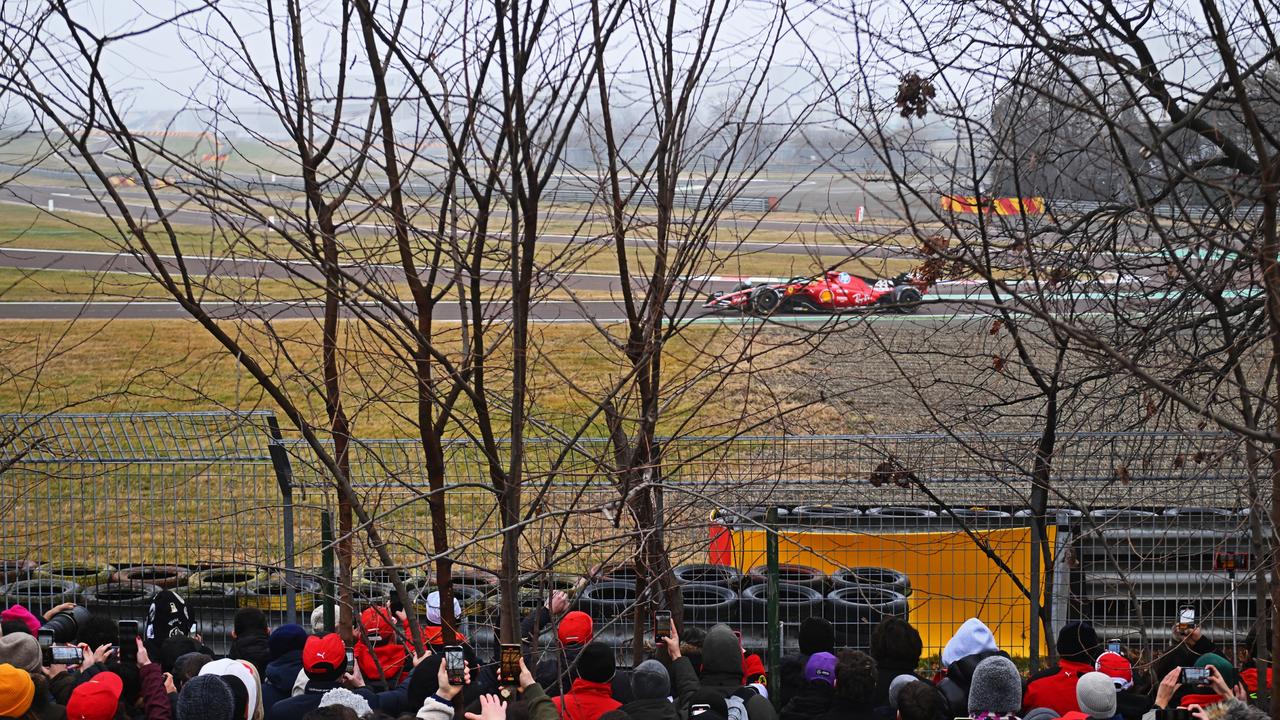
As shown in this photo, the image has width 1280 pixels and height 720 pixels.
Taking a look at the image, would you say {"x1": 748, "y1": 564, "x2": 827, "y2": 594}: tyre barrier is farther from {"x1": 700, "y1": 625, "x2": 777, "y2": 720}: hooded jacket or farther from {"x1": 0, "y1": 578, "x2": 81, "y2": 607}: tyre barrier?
{"x1": 0, "y1": 578, "x2": 81, "y2": 607}: tyre barrier

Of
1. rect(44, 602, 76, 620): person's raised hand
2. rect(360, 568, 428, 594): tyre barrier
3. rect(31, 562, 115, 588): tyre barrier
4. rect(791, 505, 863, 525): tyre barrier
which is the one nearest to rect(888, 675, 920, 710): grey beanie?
rect(791, 505, 863, 525): tyre barrier

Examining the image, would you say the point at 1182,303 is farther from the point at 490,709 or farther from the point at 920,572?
the point at 490,709

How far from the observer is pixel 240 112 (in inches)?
214

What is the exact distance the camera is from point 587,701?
4879 mm

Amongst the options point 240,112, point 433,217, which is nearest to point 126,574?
point 240,112

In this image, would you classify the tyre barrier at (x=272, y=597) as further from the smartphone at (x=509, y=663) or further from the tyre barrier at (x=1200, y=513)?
the tyre barrier at (x=1200, y=513)

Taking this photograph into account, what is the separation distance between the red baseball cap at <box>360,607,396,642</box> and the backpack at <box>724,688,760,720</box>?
1.96 m

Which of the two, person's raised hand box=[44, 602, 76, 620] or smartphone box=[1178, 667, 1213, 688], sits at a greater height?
smartphone box=[1178, 667, 1213, 688]

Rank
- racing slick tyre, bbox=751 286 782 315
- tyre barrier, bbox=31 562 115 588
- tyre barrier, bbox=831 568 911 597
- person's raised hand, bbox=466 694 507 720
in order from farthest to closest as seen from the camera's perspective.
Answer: tyre barrier, bbox=31 562 115 588, tyre barrier, bbox=831 568 911 597, racing slick tyre, bbox=751 286 782 315, person's raised hand, bbox=466 694 507 720

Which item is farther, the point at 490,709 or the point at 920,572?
the point at 920,572

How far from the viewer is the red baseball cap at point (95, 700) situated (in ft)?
15.7

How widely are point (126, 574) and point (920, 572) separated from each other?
18.3ft

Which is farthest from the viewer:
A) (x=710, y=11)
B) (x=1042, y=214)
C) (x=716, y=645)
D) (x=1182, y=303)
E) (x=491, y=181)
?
(x=1042, y=214)

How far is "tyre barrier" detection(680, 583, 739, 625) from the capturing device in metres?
6.90
